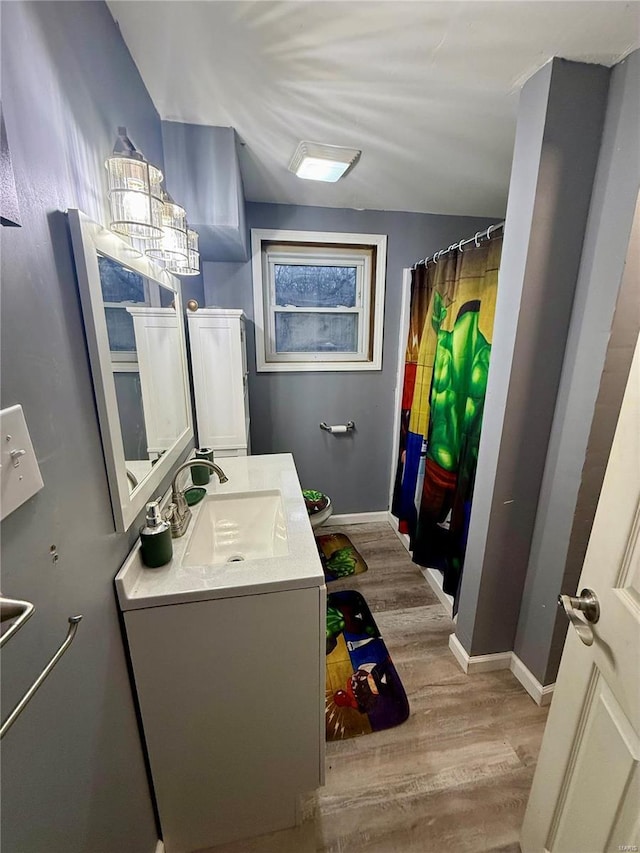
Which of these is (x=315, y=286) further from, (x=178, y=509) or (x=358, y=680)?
(x=358, y=680)

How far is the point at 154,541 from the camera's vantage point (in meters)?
0.88

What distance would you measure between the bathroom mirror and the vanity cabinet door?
34cm

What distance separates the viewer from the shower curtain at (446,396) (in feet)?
4.94

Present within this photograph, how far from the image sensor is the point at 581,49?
0.97m

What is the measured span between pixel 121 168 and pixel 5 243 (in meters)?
0.43

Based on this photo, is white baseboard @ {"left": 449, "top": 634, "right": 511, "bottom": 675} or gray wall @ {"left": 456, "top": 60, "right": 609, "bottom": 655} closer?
gray wall @ {"left": 456, "top": 60, "right": 609, "bottom": 655}

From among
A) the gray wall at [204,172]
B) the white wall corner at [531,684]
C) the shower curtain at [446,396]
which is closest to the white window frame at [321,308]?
the shower curtain at [446,396]

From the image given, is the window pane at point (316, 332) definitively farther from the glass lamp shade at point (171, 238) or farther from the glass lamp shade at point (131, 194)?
the glass lamp shade at point (131, 194)

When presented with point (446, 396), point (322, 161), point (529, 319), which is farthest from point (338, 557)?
point (322, 161)

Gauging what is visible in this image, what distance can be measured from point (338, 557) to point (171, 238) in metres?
2.04

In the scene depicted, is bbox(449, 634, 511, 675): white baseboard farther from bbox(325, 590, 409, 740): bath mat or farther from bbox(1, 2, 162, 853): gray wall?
bbox(1, 2, 162, 853): gray wall

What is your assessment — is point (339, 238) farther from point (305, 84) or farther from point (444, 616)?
point (444, 616)

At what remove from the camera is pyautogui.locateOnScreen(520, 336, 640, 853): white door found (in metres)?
0.60

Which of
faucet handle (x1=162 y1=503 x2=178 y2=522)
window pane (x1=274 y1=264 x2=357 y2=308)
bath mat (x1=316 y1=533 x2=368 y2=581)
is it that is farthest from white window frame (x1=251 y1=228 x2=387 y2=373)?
faucet handle (x1=162 y1=503 x2=178 y2=522)
